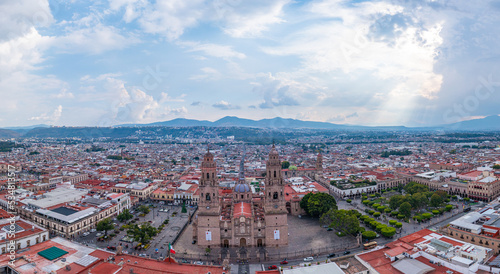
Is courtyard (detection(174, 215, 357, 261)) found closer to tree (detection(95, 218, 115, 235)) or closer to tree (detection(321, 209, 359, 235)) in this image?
tree (detection(321, 209, 359, 235))

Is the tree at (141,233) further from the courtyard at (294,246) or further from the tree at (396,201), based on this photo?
the tree at (396,201)

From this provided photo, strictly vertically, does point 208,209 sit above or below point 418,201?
above

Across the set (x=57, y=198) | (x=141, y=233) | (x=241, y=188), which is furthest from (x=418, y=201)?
(x=57, y=198)

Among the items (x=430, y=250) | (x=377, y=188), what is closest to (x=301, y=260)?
(x=430, y=250)

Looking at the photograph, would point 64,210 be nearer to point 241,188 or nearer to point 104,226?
point 104,226

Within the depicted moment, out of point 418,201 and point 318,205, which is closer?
point 318,205

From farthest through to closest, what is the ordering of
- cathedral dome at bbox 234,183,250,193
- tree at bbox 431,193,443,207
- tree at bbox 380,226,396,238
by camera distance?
1. tree at bbox 431,193,443,207
2. cathedral dome at bbox 234,183,250,193
3. tree at bbox 380,226,396,238

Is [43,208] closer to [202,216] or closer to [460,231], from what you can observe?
[202,216]

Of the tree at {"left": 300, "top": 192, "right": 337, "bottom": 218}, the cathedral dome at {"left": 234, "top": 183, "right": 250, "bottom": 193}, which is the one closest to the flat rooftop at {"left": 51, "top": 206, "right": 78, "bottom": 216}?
the cathedral dome at {"left": 234, "top": 183, "right": 250, "bottom": 193}

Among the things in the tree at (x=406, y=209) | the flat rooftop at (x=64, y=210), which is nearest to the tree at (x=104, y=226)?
the flat rooftop at (x=64, y=210)
